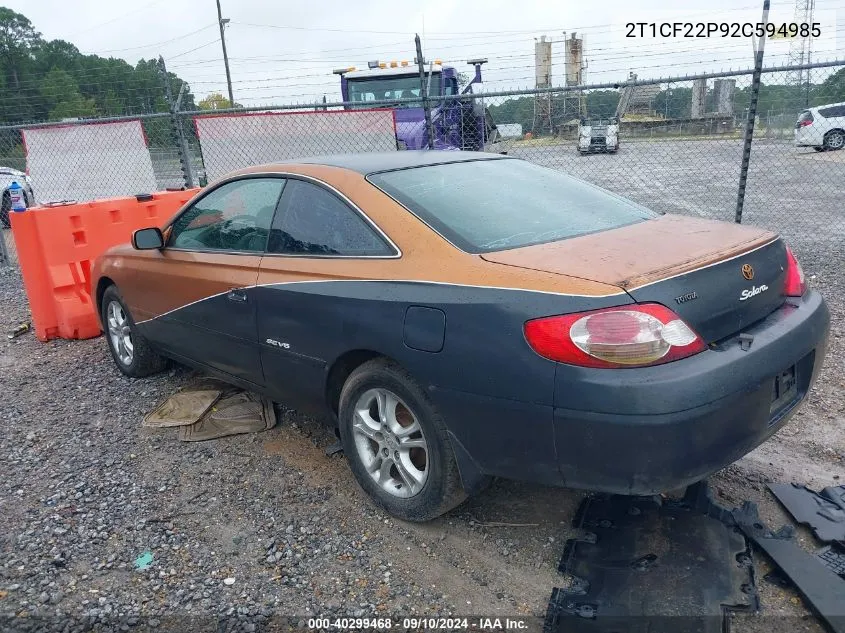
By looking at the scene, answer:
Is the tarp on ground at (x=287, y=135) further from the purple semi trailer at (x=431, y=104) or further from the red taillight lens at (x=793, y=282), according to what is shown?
the red taillight lens at (x=793, y=282)

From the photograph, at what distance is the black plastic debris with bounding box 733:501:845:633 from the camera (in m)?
2.35

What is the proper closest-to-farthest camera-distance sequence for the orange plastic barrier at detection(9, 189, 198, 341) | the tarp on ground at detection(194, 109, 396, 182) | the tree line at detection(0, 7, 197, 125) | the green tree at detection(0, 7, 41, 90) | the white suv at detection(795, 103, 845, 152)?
1. the orange plastic barrier at detection(9, 189, 198, 341)
2. the tarp on ground at detection(194, 109, 396, 182)
3. the tree line at detection(0, 7, 197, 125)
4. the white suv at detection(795, 103, 845, 152)
5. the green tree at detection(0, 7, 41, 90)

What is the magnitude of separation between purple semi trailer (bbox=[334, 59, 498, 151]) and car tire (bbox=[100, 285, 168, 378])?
4.88 metres

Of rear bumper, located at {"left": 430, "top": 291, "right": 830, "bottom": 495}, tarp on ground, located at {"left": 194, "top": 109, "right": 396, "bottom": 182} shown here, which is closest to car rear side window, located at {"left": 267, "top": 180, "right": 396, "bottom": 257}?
rear bumper, located at {"left": 430, "top": 291, "right": 830, "bottom": 495}

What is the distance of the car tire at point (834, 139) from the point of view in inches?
800

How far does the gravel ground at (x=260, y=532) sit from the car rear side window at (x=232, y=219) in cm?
115

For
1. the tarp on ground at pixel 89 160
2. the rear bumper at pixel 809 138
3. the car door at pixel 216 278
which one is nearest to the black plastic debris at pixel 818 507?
the car door at pixel 216 278

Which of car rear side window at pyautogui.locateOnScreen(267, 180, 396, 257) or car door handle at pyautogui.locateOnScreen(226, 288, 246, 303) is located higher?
car rear side window at pyautogui.locateOnScreen(267, 180, 396, 257)

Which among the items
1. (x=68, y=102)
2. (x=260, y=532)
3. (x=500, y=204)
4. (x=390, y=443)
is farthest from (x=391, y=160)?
(x=68, y=102)

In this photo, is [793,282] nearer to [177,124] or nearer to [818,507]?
[818,507]

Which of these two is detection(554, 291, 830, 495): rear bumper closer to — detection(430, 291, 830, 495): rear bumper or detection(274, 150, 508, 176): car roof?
detection(430, 291, 830, 495): rear bumper

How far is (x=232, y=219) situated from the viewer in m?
3.88

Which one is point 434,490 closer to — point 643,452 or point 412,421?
point 412,421

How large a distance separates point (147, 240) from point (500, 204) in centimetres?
231
